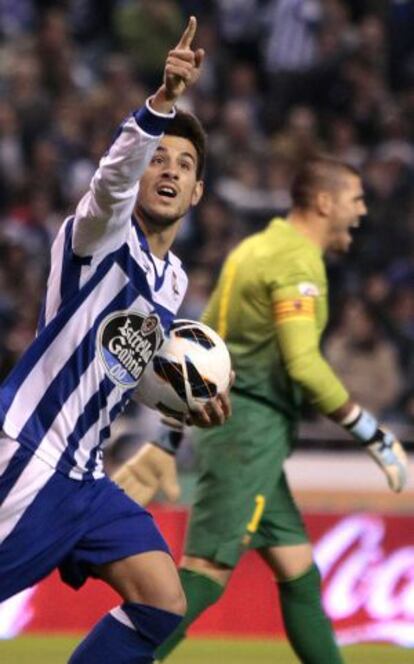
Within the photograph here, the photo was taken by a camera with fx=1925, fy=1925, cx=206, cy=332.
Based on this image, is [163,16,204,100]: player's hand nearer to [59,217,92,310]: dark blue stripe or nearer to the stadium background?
[59,217,92,310]: dark blue stripe

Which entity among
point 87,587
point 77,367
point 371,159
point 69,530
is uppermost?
point 77,367

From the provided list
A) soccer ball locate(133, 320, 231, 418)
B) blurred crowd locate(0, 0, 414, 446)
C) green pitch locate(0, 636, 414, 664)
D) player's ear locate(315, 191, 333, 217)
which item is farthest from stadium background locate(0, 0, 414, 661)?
soccer ball locate(133, 320, 231, 418)

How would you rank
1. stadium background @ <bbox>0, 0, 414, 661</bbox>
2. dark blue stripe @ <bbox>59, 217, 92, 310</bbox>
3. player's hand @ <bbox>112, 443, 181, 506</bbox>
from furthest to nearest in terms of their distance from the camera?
stadium background @ <bbox>0, 0, 414, 661</bbox>
player's hand @ <bbox>112, 443, 181, 506</bbox>
dark blue stripe @ <bbox>59, 217, 92, 310</bbox>

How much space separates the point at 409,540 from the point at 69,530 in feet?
12.5

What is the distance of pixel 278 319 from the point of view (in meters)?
6.73

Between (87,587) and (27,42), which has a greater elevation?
(27,42)

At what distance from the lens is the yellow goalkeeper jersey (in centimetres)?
667

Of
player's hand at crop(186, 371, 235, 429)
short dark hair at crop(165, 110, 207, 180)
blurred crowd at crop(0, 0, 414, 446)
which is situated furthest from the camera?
blurred crowd at crop(0, 0, 414, 446)

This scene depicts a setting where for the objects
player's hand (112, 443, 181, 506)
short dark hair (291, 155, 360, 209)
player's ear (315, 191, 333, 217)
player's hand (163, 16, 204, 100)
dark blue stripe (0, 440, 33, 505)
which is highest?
player's hand (163, 16, 204, 100)

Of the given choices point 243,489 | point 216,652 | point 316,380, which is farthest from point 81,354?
point 216,652

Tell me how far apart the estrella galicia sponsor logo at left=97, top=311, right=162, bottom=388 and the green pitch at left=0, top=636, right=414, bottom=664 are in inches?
107

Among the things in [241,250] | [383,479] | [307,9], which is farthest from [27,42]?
[241,250]

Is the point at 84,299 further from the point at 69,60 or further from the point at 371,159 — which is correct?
the point at 69,60

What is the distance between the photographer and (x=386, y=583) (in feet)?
28.9
